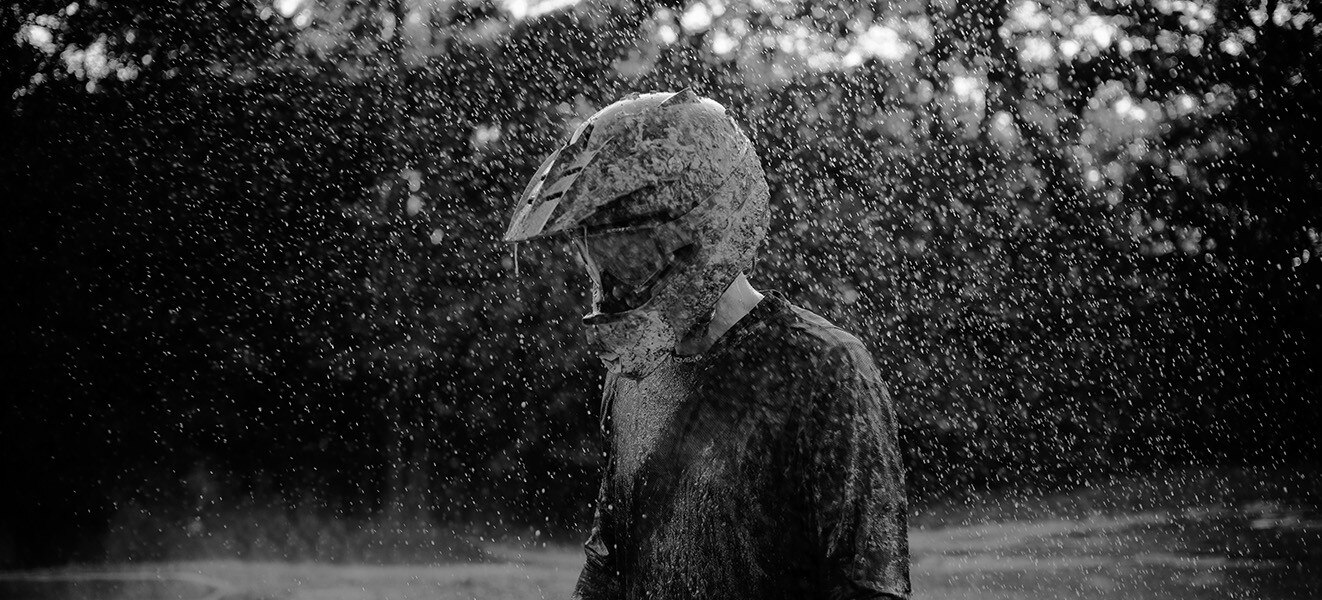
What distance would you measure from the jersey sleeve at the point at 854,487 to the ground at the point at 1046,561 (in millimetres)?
4987

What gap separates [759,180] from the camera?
51.0 inches

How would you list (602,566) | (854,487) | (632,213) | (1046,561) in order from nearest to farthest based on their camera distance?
(854,487) → (632,213) → (602,566) → (1046,561)

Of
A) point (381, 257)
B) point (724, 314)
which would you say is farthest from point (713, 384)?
point (381, 257)

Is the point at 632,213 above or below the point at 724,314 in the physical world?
above

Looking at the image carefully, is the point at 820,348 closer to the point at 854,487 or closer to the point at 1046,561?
the point at 854,487

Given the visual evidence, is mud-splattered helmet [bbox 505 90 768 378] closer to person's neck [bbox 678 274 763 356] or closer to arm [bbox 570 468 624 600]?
person's neck [bbox 678 274 763 356]

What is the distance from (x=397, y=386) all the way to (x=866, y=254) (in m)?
3.65

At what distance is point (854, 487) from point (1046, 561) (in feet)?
19.4

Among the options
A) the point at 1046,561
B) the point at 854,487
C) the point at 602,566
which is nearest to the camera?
the point at 854,487

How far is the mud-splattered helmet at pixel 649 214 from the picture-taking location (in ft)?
3.90

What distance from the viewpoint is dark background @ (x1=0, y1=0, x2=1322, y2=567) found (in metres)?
6.56

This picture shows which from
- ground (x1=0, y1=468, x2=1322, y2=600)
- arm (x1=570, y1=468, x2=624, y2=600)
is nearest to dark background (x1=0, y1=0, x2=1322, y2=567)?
ground (x1=0, y1=468, x2=1322, y2=600)

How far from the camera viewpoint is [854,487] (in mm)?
1064

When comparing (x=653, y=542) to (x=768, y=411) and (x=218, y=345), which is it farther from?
(x=218, y=345)
